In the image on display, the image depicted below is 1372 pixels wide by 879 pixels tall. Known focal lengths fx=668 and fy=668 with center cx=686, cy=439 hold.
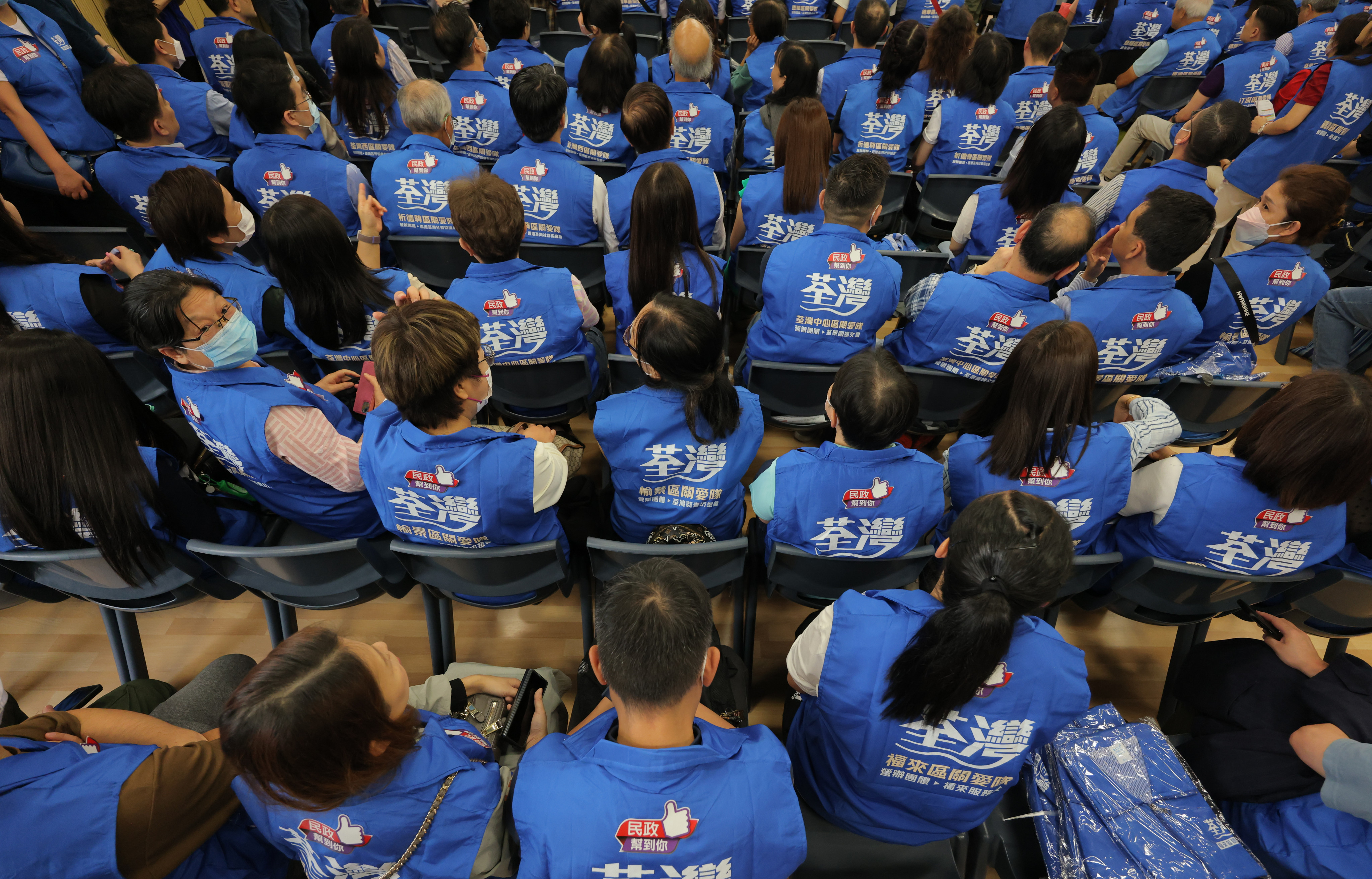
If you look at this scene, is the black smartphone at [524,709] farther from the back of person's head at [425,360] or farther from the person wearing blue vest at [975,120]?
the person wearing blue vest at [975,120]

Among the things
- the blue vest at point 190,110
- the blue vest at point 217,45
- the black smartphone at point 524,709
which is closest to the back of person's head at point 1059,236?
the black smartphone at point 524,709

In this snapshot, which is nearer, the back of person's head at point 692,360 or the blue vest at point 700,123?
the back of person's head at point 692,360

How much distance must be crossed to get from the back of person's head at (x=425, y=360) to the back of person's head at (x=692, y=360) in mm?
463

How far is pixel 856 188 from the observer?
8.00 feet

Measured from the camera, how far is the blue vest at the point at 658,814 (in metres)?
1.04

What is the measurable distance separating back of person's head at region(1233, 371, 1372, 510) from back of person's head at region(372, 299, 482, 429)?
196 cm

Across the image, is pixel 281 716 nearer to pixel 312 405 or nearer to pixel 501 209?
pixel 312 405

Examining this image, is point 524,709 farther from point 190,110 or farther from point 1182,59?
point 1182,59

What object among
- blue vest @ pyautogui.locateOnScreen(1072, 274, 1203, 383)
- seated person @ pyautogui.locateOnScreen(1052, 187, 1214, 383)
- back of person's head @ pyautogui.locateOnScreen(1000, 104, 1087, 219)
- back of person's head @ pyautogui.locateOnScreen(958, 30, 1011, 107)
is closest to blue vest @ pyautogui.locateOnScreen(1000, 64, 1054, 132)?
back of person's head @ pyautogui.locateOnScreen(958, 30, 1011, 107)

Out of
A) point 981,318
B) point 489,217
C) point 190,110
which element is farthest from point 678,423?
point 190,110

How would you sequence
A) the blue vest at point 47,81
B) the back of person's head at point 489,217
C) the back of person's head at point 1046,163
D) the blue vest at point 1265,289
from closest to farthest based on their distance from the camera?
the back of person's head at point 489,217 → the blue vest at point 1265,289 → the back of person's head at point 1046,163 → the blue vest at point 47,81

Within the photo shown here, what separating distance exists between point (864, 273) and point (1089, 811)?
1.73 meters

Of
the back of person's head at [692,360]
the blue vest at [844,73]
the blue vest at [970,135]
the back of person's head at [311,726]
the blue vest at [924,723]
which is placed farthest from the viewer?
the blue vest at [844,73]

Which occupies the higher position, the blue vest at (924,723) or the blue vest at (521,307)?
the blue vest at (521,307)
